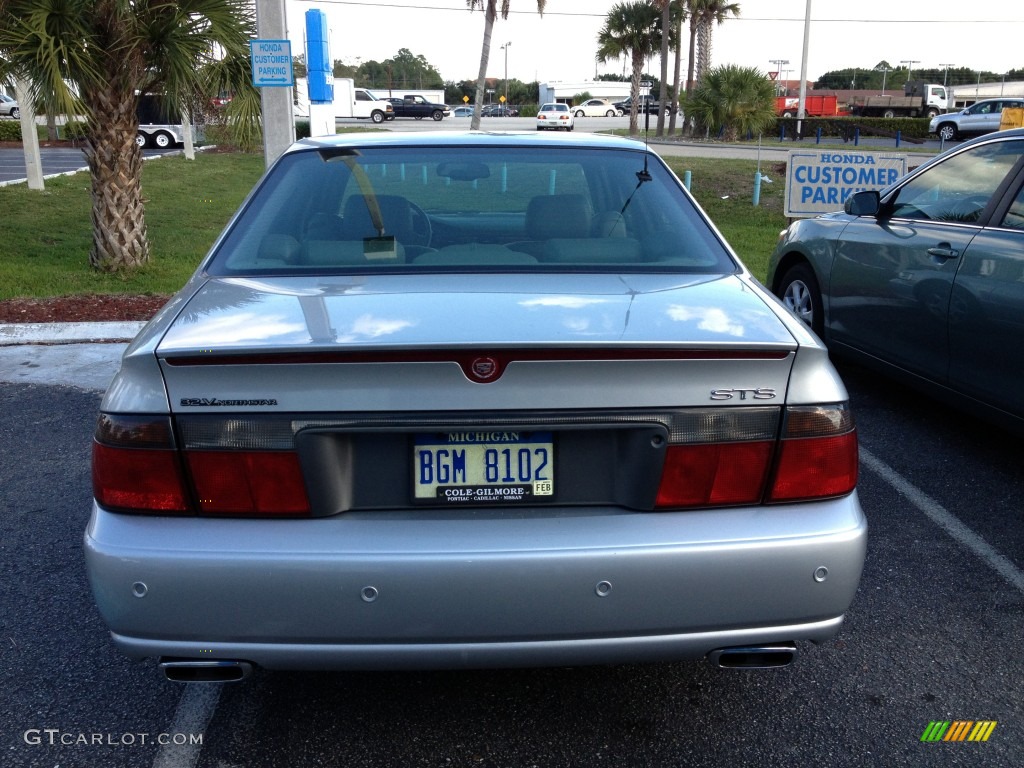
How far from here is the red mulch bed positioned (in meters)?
7.94

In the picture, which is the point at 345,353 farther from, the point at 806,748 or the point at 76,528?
the point at 76,528

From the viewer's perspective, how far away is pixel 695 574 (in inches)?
87.4

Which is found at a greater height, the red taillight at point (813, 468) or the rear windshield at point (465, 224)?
the rear windshield at point (465, 224)

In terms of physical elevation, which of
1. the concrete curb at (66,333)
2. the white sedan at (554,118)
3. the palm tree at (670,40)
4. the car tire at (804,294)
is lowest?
the concrete curb at (66,333)

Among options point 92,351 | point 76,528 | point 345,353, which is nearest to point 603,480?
point 345,353

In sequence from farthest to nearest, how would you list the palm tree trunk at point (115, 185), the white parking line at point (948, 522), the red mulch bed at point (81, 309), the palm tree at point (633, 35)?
the palm tree at point (633, 35) → the palm tree trunk at point (115, 185) → the red mulch bed at point (81, 309) → the white parking line at point (948, 522)

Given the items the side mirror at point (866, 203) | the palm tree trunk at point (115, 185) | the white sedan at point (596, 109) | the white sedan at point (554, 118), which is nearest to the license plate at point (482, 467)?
the side mirror at point (866, 203)

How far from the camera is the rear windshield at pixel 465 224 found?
3.07 m

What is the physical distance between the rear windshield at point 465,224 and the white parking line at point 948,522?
1752 mm

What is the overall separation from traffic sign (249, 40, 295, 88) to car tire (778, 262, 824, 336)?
16.5 feet

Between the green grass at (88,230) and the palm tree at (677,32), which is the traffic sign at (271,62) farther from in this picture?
the palm tree at (677,32)

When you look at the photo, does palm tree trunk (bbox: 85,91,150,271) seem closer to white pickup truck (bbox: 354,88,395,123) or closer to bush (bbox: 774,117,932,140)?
bush (bbox: 774,117,932,140)

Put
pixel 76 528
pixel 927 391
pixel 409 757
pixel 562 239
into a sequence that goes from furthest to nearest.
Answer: pixel 927 391, pixel 76 528, pixel 562 239, pixel 409 757

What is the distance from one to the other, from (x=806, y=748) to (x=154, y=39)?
842 centimetres
